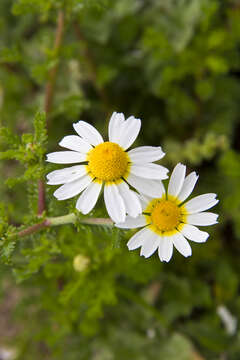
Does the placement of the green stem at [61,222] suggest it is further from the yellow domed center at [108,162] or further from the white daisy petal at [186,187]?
the white daisy petal at [186,187]

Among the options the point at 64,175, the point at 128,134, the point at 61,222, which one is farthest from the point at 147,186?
the point at 61,222

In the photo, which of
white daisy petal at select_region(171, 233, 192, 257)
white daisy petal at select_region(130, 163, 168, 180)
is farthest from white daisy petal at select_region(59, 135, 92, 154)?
white daisy petal at select_region(171, 233, 192, 257)

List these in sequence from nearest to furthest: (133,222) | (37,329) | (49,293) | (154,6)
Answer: (133,222)
(49,293)
(37,329)
(154,6)

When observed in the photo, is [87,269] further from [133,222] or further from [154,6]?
[154,6]

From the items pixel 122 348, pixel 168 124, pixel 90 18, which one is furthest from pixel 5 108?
pixel 122 348

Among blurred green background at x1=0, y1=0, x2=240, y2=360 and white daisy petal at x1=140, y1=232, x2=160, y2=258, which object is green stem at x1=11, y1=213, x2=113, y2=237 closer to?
white daisy petal at x1=140, y1=232, x2=160, y2=258

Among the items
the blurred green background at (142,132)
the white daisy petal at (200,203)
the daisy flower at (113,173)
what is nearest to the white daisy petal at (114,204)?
the daisy flower at (113,173)
